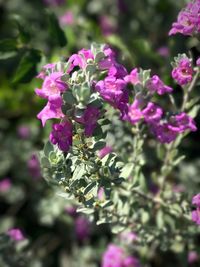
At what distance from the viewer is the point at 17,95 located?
347 cm

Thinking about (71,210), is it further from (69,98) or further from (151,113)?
(69,98)

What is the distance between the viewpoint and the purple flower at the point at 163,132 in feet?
5.86

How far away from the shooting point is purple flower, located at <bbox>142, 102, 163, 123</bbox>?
1726 mm

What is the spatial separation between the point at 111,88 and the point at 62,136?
222 mm

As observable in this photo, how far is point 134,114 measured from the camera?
177 centimetres

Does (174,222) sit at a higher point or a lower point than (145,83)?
lower

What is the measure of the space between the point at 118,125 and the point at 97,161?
2.33ft

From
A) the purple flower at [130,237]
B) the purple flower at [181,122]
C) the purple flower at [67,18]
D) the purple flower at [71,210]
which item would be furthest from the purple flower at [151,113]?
the purple flower at [67,18]

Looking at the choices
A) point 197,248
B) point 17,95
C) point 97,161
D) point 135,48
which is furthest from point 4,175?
point 97,161

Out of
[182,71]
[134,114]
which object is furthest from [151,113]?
[182,71]

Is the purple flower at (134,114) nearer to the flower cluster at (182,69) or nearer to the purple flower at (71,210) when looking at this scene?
the flower cluster at (182,69)

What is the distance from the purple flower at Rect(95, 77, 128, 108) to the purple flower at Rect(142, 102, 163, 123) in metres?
0.17

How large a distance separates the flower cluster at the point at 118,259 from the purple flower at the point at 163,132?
3.47ft

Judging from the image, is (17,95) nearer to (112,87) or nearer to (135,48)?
(135,48)
